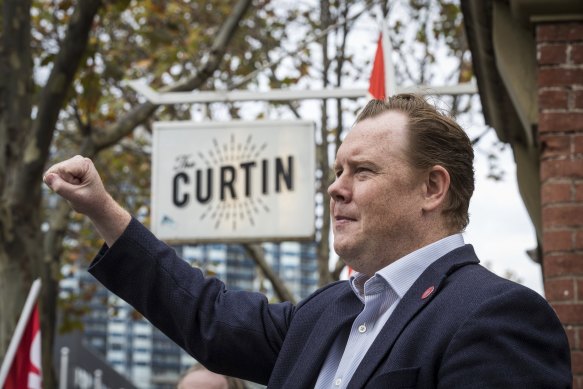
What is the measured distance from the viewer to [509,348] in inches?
98.7

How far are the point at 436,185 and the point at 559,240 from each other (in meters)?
2.52

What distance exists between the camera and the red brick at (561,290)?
5246 mm

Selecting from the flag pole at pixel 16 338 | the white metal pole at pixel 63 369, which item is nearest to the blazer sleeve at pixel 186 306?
the flag pole at pixel 16 338

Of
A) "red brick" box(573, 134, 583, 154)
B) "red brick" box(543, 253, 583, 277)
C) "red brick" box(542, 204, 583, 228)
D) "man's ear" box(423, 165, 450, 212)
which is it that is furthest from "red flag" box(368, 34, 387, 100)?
"man's ear" box(423, 165, 450, 212)

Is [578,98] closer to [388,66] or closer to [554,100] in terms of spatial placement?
[554,100]

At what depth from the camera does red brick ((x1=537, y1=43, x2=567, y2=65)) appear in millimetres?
5551

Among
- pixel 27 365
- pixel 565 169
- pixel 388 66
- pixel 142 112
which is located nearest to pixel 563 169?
pixel 565 169

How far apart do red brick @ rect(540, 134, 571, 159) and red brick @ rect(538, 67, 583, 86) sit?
0.86 ft

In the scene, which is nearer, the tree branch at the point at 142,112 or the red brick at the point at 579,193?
the red brick at the point at 579,193

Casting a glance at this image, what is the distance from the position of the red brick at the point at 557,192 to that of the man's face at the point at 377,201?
257 cm

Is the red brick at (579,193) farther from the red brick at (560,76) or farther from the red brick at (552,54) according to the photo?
the red brick at (552,54)

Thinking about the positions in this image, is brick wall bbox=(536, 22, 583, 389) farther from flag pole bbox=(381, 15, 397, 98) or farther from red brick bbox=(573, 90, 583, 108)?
flag pole bbox=(381, 15, 397, 98)

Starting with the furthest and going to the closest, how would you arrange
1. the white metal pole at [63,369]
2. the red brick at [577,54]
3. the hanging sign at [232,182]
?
the white metal pole at [63,369] → the hanging sign at [232,182] → the red brick at [577,54]

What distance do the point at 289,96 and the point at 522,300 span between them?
19.9 feet
